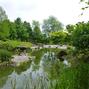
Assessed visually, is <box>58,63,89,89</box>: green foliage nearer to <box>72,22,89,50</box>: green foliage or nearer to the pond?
the pond

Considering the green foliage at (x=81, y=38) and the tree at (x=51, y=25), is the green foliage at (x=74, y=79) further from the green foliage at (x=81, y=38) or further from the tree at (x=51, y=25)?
the tree at (x=51, y=25)

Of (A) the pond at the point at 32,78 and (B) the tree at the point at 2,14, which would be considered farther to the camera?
(B) the tree at the point at 2,14

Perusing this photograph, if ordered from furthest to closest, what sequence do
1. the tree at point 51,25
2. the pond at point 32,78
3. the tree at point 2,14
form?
the tree at point 51,25
the tree at point 2,14
the pond at point 32,78

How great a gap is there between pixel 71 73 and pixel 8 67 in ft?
39.0

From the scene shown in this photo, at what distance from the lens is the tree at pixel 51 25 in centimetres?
9762

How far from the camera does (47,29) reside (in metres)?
99.6

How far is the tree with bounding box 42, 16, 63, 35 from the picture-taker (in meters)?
97.6

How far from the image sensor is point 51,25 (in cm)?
9950

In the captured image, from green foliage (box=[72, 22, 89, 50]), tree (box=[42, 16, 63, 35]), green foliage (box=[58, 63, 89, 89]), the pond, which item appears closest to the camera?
green foliage (box=[58, 63, 89, 89])

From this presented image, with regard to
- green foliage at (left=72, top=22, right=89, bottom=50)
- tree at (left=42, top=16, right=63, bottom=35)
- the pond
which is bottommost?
the pond

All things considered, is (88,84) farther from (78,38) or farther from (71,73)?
(78,38)

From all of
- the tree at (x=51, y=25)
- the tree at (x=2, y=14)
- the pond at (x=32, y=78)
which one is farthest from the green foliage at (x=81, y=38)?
the tree at (x=51, y=25)

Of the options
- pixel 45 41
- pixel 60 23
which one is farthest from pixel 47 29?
pixel 45 41

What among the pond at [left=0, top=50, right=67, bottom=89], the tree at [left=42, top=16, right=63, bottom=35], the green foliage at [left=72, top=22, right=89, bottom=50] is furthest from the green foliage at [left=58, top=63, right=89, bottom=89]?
the tree at [left=42, top=16, right=63, bottom=35]
